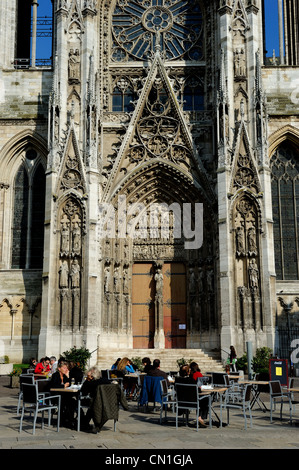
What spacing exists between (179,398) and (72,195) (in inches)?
496

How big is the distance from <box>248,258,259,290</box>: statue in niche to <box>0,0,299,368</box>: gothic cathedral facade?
5 centimetres

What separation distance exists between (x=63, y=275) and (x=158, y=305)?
3.99 m

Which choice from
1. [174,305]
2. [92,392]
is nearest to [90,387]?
[92,392]

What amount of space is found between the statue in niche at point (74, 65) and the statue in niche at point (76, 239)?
5940 mm

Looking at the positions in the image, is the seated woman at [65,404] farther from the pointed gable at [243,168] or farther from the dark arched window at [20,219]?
the dark arched window at [20,219]

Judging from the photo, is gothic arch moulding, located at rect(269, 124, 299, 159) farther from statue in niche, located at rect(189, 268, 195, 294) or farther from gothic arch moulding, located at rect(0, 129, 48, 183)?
gothic arch moulding, located at rect(0, 129, 48, 183)

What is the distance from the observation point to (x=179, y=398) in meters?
10.0

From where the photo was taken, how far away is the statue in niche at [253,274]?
20328mm

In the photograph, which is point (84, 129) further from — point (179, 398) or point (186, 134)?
point (179, 398)

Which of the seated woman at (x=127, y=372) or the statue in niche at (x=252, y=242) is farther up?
the statue in niche at (x=252, y=242)

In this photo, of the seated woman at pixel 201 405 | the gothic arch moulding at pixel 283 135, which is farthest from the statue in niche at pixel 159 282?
the seated woman at pixel 201 405

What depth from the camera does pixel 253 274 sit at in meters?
20.4
